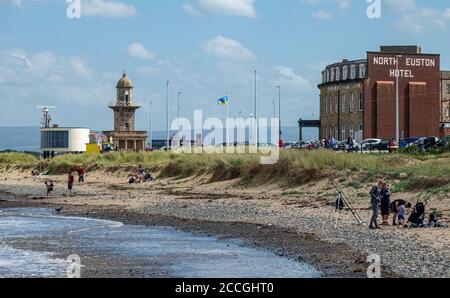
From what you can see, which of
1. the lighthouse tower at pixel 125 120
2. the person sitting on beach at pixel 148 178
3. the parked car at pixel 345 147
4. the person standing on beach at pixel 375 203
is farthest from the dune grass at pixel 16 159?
the person standing on beach at pixel 375 203

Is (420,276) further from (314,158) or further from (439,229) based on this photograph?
(314,158)

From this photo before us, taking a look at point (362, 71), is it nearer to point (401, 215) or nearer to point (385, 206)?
point (385, 206)

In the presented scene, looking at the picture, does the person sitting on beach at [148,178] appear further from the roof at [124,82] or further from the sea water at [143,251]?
the roof at [124,82]

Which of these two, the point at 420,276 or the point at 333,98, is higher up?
the point at 333,98

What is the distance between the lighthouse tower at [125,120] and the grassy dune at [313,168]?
126 feet

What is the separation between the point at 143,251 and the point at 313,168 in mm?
21706

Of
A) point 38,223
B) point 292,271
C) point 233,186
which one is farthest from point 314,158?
point 292,271

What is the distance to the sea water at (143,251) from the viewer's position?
893 inches

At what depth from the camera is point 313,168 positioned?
1869 inches

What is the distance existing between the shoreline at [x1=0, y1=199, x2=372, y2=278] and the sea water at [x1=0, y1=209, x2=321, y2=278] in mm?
522

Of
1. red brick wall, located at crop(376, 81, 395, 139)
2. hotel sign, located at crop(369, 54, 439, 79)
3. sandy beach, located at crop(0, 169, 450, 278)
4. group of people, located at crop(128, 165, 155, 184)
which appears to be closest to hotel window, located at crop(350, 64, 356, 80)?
red brick wall, located at crop(376, 81, 395, 139)

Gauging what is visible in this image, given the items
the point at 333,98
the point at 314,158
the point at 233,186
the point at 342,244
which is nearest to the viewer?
the point at 342,244
